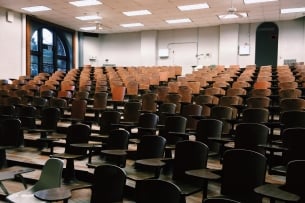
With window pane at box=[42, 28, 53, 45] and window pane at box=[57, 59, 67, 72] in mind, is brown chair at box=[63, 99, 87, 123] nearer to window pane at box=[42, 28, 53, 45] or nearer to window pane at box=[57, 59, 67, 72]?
window pane at box=[42, 28, 53, 45]

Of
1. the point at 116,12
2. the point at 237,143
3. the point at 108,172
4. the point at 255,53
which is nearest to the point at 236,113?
the point at 237,143

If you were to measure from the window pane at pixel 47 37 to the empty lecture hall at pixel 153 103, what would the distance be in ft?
0.14

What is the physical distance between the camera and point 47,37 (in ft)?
46.1

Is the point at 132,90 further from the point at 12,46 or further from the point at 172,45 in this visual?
the point at 172,45

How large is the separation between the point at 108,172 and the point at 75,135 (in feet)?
5.37

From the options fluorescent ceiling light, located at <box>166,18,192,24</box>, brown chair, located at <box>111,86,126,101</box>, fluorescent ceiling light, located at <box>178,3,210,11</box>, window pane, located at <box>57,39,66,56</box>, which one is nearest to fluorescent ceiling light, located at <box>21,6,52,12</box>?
window pane, located at <box>57,39,66,56</box>

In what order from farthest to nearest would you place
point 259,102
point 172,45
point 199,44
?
point 172,45, point 199,44, point 259,102

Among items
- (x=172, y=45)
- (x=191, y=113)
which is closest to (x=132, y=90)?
(x=191, y=113)

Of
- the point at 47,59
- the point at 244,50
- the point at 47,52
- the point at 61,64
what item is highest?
the point at 244,50

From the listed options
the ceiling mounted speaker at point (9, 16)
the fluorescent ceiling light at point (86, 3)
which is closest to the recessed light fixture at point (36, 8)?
the ceiling mounted speaker at point (9, 16)

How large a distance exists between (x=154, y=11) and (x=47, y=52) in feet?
18.4

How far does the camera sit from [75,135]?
4.07 m

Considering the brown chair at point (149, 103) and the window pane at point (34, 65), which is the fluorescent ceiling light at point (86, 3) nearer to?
the window pane at point (34, 65)

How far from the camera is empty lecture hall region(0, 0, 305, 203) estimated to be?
103 inches
